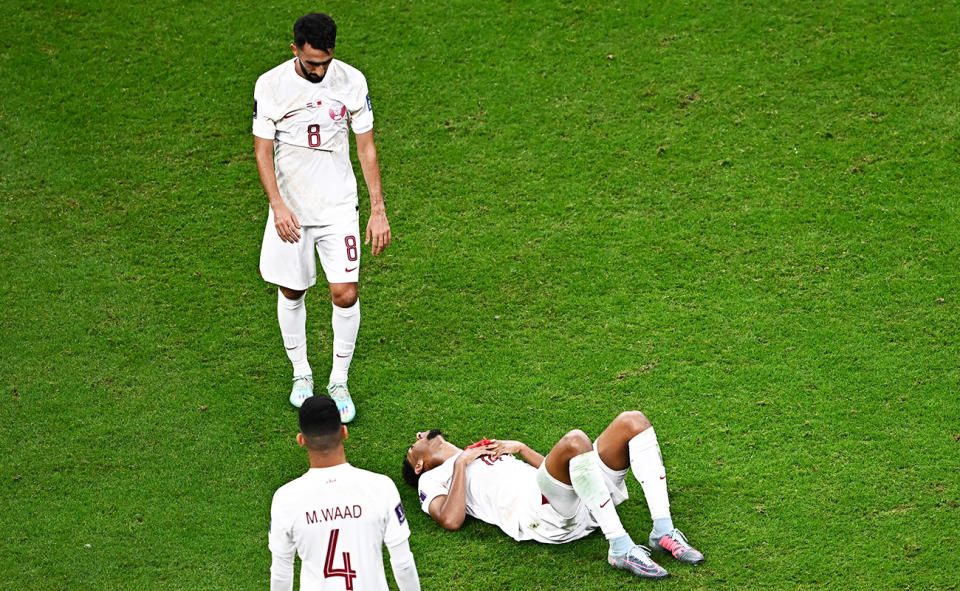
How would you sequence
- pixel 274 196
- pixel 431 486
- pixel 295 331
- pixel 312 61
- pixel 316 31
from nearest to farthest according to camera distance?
pixel 316 31
pixel 312 61
pixel 431 486
pixel 274 196
pixel 295 331

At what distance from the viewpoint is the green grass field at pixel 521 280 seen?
5.12m

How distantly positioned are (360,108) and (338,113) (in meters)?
0.12

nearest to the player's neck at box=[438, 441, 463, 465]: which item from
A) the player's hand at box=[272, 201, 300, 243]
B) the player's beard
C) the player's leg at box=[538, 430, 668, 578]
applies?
the player's leg at box=[538, 430, 668, 578]

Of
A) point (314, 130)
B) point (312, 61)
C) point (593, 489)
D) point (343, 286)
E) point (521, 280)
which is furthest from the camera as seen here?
point (521, 280)

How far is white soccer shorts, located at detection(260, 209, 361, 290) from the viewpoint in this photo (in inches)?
221

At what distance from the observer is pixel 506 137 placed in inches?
302

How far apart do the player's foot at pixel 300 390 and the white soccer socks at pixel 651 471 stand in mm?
2049

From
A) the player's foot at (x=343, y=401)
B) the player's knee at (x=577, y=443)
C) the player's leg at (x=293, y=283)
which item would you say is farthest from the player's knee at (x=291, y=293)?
the player's knee at (x=577, y=443)

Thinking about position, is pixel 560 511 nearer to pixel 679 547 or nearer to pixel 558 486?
pixel 558 486

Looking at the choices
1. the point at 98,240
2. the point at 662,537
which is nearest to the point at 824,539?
the point at 662,537

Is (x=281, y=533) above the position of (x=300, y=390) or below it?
above

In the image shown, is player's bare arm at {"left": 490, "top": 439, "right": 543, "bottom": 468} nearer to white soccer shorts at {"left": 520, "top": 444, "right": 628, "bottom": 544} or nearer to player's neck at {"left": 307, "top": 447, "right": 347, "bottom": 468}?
white soccer shorts at {"left": 520, "top": 444, "right": 628, "bottom": 544}

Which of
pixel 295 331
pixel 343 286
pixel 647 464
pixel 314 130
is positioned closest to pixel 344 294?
pixel 343 286

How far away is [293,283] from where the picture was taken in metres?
5.73
